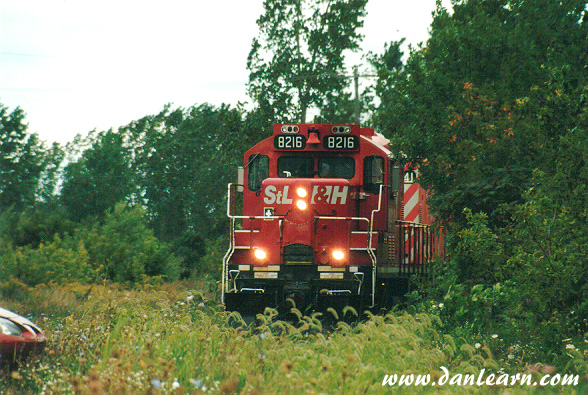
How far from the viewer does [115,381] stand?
5.25m

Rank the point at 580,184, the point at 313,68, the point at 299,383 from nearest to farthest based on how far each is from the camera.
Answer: the point at 299,383
the point at 580,184
the point at 313,68

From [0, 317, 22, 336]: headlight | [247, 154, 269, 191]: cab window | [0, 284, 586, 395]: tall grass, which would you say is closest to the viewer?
[0, 284, 586, 395]: tall grass

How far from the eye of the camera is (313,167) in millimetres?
13492

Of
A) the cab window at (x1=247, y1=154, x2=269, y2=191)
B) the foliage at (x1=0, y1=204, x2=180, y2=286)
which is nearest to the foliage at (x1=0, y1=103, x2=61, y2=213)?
the foliage at (x1=0, y1=204, x2=180, y2=286)

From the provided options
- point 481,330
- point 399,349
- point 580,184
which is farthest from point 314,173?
point 399,349

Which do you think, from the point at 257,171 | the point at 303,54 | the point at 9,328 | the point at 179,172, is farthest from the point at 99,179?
the point at 9,328

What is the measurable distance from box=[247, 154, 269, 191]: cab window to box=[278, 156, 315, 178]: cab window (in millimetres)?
280

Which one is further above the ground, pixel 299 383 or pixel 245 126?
pixel 245 126

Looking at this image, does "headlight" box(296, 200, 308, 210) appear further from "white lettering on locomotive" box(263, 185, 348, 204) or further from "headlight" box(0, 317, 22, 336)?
"headlight" box(0, 317, 22, 336)

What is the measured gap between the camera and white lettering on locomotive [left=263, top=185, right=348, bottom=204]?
502 inches

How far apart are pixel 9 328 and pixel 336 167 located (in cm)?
744

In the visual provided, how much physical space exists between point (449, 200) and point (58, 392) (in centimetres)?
844

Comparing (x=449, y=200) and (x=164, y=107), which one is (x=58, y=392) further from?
(x=164, y=107)

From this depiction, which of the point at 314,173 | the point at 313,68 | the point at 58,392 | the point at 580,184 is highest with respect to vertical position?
the point at 313,68
